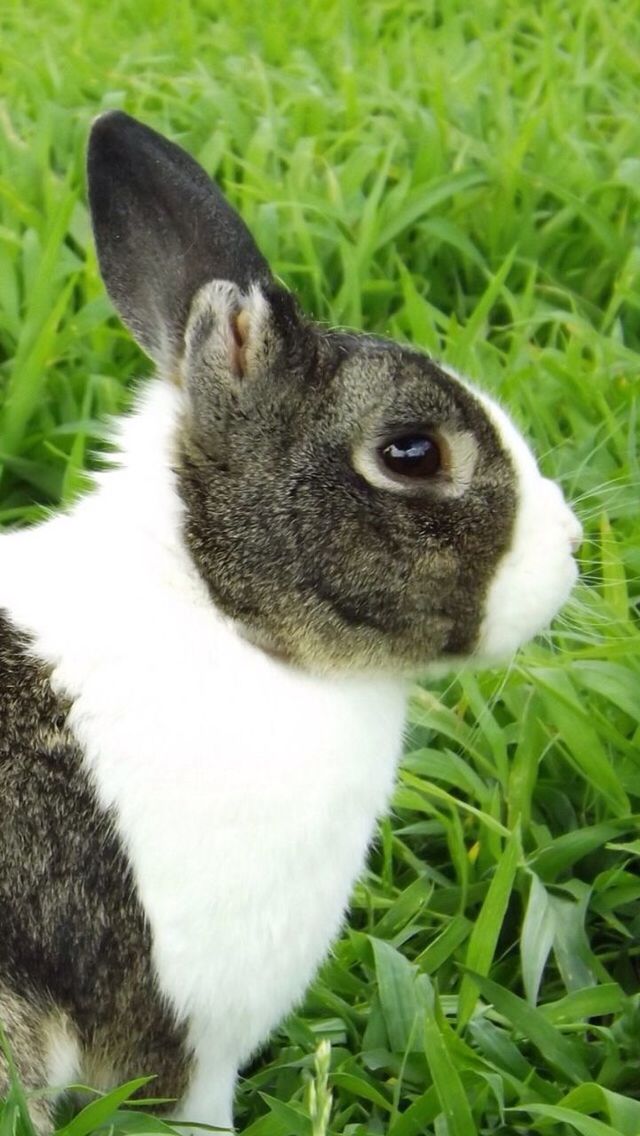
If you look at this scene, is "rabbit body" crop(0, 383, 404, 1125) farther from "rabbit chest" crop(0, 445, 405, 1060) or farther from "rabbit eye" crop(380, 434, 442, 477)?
"rabbit eye" crop(380, 434, 442, 477)

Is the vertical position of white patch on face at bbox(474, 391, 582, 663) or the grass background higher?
white patch on face at bbox(474, 391, 582, 663)

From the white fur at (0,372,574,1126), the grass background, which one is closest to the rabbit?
the white fur at (0,372,574,1126)

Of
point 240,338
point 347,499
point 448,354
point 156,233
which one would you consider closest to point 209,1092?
point 347,499

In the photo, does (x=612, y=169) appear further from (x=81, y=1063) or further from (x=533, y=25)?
(x=81, y=1063)

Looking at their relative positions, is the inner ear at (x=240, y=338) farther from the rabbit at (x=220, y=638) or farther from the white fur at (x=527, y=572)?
the white fur at (x=527, y=572)

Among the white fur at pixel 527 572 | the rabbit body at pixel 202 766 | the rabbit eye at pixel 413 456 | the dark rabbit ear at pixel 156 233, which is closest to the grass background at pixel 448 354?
the rabbit body at pixel 202 766

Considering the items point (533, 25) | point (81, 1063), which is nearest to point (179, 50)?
point (533, 25)
